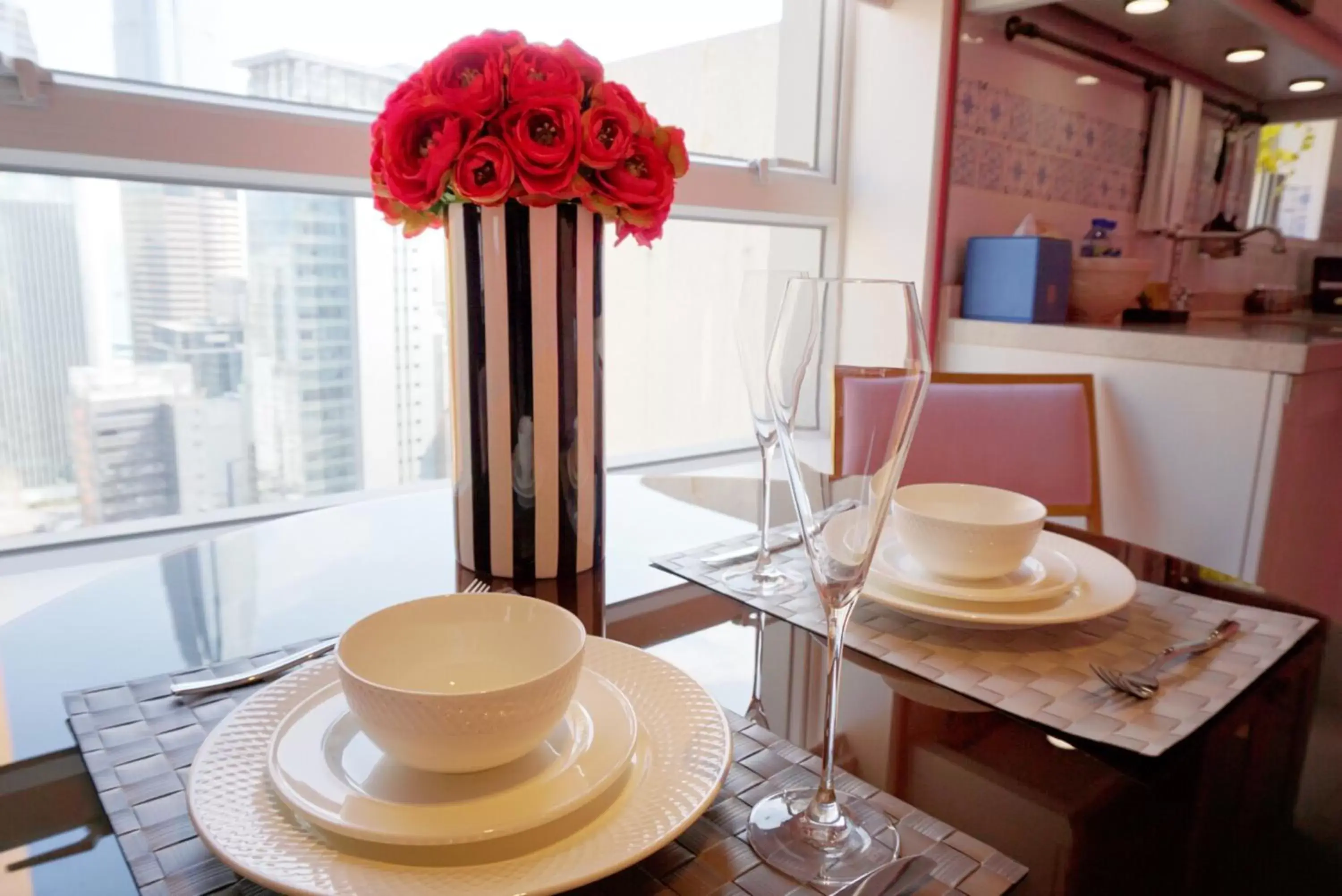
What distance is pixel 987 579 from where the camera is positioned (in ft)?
2.36

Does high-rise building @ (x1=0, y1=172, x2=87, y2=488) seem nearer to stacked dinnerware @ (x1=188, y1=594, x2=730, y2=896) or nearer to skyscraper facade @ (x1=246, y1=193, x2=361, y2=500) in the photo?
skyscraper facade @ (x1=246, y1=193, x2=361, y2=500)

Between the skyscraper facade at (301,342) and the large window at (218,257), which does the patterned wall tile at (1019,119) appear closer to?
the large window at (218,257)

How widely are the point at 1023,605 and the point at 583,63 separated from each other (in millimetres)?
556

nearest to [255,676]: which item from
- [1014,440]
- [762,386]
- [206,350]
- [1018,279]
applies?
[762,386]

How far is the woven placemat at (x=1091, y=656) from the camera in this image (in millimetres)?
562

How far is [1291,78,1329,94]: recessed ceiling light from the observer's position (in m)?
2.95

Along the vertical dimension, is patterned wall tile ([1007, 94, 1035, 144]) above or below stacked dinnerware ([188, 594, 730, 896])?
above

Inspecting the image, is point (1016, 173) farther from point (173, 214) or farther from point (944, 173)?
point (173, 214)

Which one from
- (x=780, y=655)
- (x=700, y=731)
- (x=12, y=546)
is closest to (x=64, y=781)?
(x=700, y=731)

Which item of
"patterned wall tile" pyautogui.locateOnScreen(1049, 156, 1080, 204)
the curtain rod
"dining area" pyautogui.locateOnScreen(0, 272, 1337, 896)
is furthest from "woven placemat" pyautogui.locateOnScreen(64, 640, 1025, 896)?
"patterned wall tile" pyautogui.locateOnScreen(1049, 156, 1080, 204)

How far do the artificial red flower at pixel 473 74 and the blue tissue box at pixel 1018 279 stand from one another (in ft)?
5.27

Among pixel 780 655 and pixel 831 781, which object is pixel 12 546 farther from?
pixel 831 781

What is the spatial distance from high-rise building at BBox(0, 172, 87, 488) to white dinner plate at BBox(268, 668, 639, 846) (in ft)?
3.61

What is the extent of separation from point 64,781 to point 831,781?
0.40 meters
